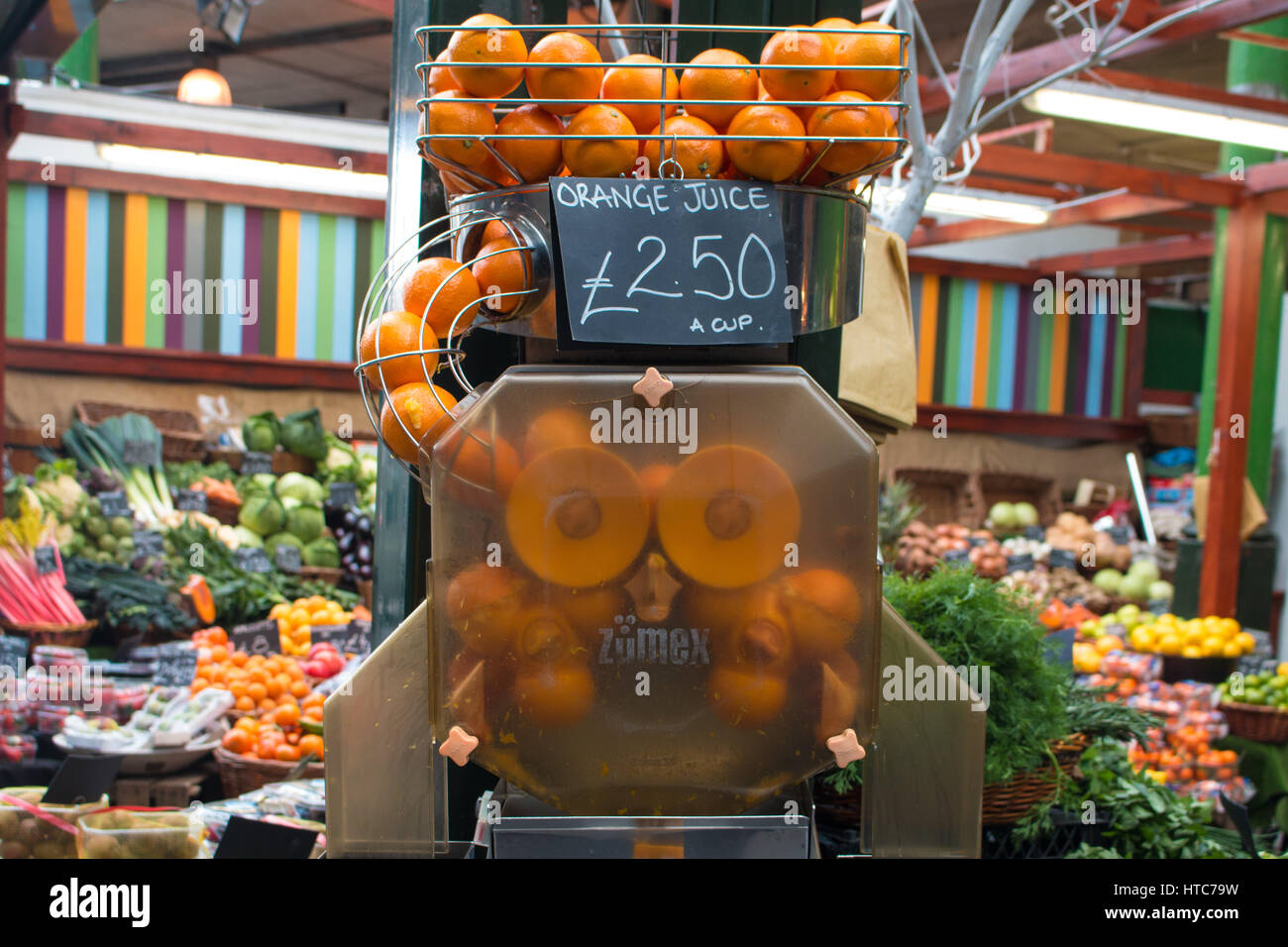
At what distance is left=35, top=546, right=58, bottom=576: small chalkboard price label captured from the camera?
4.27 meters

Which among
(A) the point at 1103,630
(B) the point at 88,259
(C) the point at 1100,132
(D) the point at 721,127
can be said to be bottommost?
(A) the point at 1103,630

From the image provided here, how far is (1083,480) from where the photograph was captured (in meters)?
7.81

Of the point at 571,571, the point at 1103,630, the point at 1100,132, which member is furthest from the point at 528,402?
the point at 1100,132

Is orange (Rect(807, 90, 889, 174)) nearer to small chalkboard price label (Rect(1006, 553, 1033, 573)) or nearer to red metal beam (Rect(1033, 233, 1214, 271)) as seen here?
small chalkboard price label (Rect(1006, 553, 1033, 573))

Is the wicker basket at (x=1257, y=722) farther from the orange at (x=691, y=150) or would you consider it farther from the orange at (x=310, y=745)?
the orange at (x=691, y=150)

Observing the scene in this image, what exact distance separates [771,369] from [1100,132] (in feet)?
34.1

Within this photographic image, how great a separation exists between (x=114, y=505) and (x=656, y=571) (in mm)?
4899

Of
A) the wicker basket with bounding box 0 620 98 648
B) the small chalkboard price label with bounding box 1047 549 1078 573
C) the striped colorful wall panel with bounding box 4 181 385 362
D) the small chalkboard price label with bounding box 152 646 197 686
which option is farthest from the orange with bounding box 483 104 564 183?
the small chalkboard price label with bounding box 1047 549 1078 573

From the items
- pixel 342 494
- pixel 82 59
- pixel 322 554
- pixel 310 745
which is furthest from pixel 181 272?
pixel 310 745

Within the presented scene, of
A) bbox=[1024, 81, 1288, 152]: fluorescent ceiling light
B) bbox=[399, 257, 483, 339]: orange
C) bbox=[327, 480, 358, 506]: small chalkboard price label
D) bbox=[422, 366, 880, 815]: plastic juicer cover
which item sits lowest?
bbox=[327, 480, 358, 506]: small chalkboard price label

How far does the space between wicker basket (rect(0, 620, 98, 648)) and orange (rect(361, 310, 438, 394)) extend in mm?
3484

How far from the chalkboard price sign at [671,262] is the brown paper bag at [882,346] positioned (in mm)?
876
